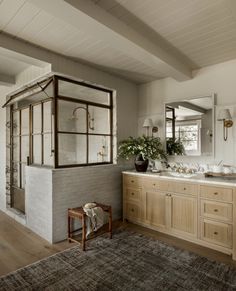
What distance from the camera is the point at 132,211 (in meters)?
3.41

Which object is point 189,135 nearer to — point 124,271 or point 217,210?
point 217,210

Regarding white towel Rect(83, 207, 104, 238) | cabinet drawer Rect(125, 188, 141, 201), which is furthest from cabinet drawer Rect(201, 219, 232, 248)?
white towel Rect(83, 207, 104, 238)

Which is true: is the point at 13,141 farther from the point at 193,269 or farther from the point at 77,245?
the point at 193,269

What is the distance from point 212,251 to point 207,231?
230mm

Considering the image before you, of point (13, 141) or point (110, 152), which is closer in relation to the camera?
point (110, 152)

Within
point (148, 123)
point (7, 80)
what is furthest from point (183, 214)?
point (7, 80)

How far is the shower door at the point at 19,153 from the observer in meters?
3.65

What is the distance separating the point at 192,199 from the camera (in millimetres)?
2709

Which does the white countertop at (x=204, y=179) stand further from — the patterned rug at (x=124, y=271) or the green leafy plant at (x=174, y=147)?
the patterned rug at (x=124, y=271)

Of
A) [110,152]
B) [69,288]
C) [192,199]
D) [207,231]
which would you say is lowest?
[69,288]

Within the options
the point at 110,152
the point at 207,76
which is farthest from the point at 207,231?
the point at 207,76

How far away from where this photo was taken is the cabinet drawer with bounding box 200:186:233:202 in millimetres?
2413

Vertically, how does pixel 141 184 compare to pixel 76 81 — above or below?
below

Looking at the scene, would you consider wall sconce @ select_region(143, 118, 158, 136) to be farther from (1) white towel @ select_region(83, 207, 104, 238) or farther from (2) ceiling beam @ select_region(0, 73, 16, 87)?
(2) ceiling beam @ select_region(0, 73, 16, 87)
